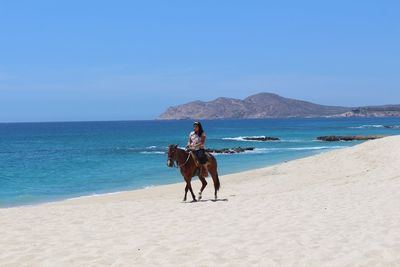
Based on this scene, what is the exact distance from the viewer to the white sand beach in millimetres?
7598

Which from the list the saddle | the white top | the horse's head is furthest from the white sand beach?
the white top

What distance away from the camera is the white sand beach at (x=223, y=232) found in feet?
24.9

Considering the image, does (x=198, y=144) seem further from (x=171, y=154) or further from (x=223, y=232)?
(x=223, y=232)

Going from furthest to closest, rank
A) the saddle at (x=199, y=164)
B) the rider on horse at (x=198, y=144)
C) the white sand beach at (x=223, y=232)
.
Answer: the saddle at (x=199, y=164) < the rider on horse at (x=198, y=144) < the white sand beach at (x=223, y=232)

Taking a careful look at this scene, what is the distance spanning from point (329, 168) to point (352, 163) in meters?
1.22

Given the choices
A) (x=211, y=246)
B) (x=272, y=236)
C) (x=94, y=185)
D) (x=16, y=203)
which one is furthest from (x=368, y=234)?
(x=94, y=185)

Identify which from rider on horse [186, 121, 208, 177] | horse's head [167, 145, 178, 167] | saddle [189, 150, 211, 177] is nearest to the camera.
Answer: horse's head [167, 145, 178, 167]

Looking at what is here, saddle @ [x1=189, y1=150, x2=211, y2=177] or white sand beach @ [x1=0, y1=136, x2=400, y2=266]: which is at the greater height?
saddle @ [x1=189, y1=150, x2=211, y2=177]

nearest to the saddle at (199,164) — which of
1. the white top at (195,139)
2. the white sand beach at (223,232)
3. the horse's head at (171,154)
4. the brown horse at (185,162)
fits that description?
the brown horse at (185,162)

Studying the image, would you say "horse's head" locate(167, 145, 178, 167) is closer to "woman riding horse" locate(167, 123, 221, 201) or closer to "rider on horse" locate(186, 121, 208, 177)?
"woman riding horse" locate(167, 123, 221, 201)

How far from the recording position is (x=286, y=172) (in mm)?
26656

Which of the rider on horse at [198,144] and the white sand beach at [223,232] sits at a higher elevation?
the rider on horse at [198,144]

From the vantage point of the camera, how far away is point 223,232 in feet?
31.2

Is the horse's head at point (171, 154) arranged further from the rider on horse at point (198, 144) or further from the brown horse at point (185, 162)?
the rider on horse at point (198, 144)
